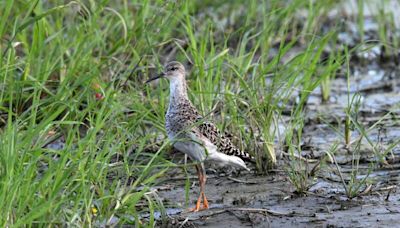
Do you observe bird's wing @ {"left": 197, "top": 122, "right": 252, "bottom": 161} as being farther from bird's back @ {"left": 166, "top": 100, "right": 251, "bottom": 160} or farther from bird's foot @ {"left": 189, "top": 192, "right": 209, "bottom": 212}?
bird's foot @ {"left": 189, "top": 192, "right": 209, "bottom": 212}

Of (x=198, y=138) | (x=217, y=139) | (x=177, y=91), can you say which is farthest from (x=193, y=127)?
(x=177, y=91)

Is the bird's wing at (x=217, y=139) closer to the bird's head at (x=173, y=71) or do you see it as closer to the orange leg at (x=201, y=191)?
the orange leg at (x=201, y=191)

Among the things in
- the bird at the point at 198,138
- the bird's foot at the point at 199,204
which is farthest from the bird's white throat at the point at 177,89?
the bird's foot at the point at 199,204

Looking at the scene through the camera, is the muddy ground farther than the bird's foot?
No

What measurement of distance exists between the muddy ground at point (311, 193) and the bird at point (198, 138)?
0.20m

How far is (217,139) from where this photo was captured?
629 cm

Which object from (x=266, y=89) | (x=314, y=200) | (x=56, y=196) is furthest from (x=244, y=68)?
(x=56, y=196)

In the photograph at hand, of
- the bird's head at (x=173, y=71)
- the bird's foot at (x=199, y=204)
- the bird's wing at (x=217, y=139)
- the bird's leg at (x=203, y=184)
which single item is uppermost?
the bird's head at (x=173, y=71)

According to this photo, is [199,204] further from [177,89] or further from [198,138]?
[177,89]

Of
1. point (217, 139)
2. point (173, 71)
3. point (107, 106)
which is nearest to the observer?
point (217, 139)

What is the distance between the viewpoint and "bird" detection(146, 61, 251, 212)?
20.0 feet

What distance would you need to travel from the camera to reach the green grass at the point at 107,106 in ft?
16.0

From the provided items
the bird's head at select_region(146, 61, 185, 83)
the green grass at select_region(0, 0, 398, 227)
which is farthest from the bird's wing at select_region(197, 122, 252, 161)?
the bird's head at select_region(146, 61, 185, 83)

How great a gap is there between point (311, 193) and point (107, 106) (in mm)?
1491
